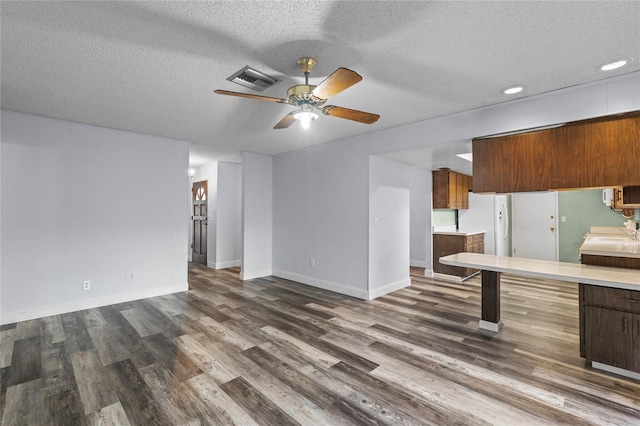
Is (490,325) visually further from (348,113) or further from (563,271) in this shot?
(348,113)

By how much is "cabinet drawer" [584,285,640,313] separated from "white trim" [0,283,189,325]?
504cm

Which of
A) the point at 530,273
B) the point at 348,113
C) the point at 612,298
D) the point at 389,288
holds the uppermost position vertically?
the point at 348,113

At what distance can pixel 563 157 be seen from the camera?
282 centimetres

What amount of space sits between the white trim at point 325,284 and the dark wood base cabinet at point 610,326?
244cm

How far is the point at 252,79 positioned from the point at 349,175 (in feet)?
7.73

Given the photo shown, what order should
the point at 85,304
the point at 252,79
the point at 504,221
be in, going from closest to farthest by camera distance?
the point at 252,79 < the point at 85,304 < the point at 504,221

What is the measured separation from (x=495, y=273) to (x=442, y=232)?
283 cm

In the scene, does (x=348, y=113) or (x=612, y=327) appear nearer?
(x=612, y=327)

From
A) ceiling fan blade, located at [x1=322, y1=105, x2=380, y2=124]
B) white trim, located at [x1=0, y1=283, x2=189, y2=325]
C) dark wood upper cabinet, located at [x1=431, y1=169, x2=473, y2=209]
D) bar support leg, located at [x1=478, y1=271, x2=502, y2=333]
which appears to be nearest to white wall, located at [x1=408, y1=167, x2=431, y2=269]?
dark wood upper cabinet, located at [x1=431, y1=169, x2=473, y2=209]

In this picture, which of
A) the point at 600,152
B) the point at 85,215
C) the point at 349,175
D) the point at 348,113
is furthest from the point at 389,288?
the point at 85,215

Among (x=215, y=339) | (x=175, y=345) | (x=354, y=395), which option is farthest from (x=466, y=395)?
(x=175, y=345)

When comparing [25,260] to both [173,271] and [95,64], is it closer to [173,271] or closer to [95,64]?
[173,271]

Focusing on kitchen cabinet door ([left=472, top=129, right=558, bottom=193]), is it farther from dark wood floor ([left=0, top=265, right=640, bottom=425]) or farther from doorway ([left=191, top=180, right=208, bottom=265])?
doorway ([left=191, top=180, right=208, bottom=265])

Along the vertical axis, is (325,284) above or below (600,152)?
below
